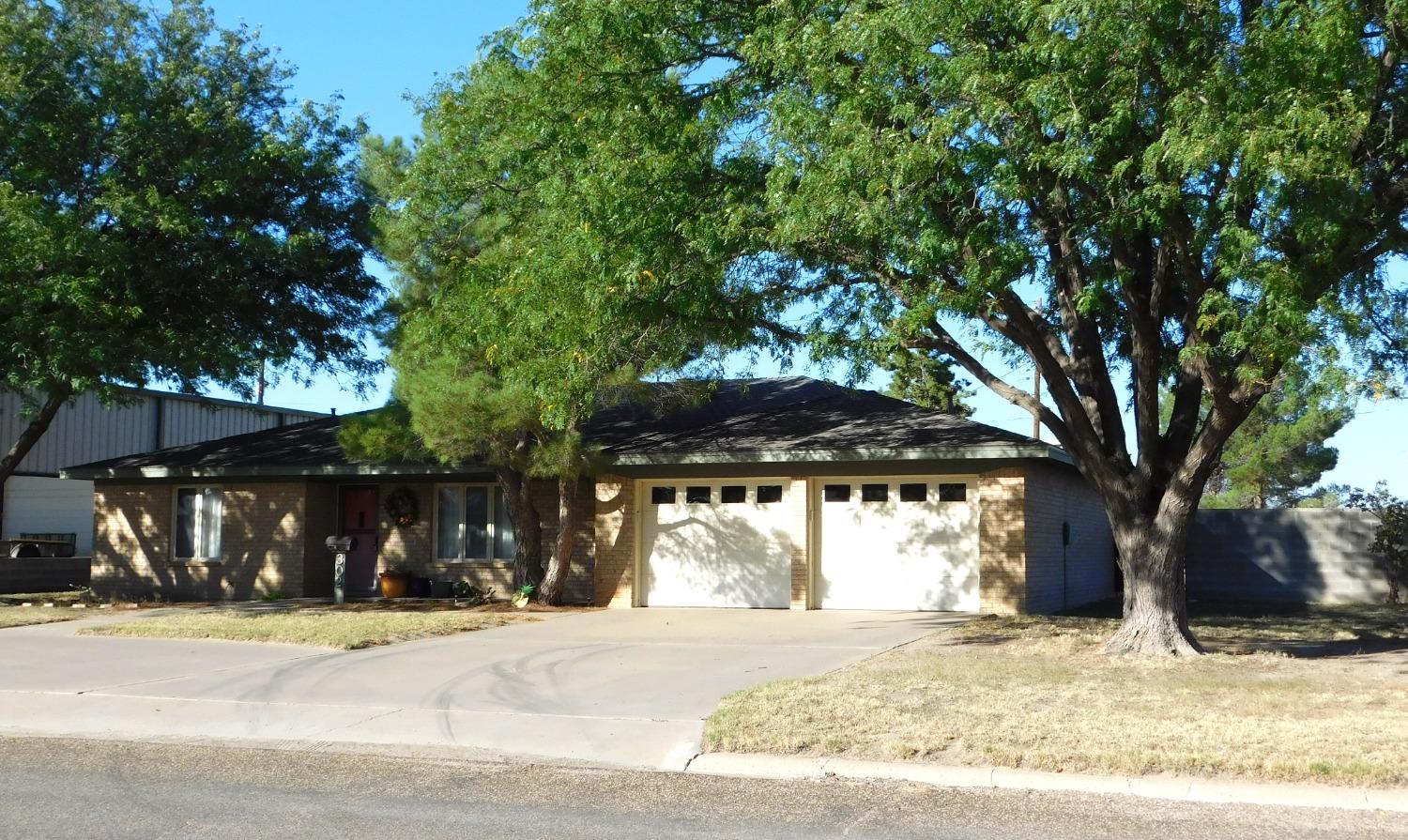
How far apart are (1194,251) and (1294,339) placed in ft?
4.88

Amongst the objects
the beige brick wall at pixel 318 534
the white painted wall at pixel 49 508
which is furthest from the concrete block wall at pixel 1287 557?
the white painted wall at pixel 49 508

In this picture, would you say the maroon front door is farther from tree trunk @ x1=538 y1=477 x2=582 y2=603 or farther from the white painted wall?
the white painted wall

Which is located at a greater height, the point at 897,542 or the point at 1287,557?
the point at 897,542

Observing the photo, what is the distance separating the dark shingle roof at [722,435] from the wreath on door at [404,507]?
1109mm

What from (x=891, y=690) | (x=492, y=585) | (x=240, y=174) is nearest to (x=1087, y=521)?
(x=492, y=585)

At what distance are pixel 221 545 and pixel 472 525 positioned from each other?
5.04 m

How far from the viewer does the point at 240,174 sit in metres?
21.4

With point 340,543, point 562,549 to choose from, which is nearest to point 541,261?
point 562,549

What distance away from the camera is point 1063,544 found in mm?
21391

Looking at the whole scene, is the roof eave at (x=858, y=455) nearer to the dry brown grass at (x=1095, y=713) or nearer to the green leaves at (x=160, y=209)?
the dry brown grass at (x=1095, y=713)

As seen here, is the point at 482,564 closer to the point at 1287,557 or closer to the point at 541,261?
the point at 541,261

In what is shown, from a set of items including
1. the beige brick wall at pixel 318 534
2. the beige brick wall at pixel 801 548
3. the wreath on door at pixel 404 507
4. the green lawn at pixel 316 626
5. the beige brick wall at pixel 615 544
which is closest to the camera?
the green lawn at pixel 316 626

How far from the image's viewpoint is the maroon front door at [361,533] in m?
23.2

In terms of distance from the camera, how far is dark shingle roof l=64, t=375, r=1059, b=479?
18516mm
